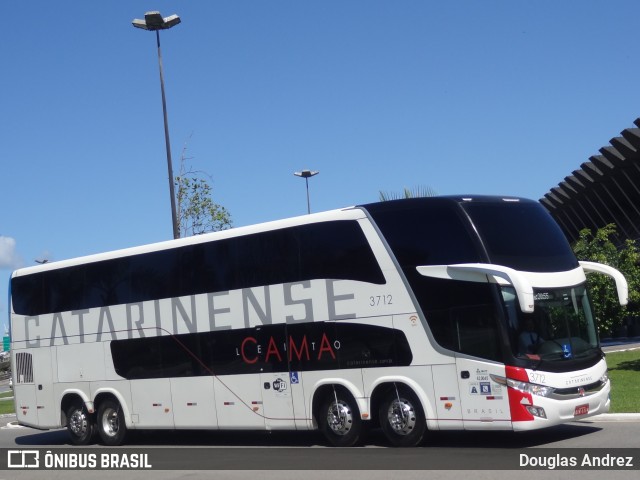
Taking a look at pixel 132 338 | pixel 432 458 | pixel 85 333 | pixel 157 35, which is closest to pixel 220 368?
pixel 132 338

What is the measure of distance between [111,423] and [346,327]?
7.05 metres

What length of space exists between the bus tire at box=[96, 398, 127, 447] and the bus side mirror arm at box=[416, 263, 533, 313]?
8.46 m

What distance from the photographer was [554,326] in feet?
47.0

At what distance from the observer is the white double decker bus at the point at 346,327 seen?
14.1 metres

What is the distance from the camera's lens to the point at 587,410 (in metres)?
14.3

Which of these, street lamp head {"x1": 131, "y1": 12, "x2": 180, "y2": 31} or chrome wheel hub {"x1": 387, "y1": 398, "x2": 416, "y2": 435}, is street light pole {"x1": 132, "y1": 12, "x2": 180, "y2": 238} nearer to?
street lamp head {"x1": 131, "y1": 12, "x2": 180, "y2": 31}

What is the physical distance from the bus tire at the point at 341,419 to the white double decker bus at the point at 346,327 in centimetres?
3

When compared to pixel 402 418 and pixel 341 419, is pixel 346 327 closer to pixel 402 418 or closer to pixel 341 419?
pixel 341 419

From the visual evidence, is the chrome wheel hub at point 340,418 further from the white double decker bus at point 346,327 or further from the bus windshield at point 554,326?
the bus windshield at point 554,326

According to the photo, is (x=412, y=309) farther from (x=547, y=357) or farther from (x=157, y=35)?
(x=157, y=35)

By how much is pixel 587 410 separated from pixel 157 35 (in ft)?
61.3

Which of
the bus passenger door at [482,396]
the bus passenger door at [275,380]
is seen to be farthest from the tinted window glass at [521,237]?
the bus passenger door at [275,380]

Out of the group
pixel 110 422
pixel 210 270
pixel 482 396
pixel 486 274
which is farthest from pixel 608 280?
pixel 486 274

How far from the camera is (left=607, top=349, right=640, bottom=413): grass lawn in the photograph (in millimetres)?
18516
